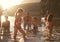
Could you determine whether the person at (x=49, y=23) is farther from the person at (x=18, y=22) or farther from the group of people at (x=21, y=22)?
the person at (x=18, y=22)

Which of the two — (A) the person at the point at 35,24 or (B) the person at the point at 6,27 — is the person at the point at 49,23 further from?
(B) the person at the point at 6,27

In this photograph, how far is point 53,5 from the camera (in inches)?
69.4

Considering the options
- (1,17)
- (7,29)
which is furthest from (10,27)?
(1,17)

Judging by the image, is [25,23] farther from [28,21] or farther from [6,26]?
[6,26]

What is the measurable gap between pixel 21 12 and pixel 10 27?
0.77 feet

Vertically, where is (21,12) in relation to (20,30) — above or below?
above

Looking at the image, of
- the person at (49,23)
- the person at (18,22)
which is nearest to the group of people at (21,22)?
the person at (18,22)

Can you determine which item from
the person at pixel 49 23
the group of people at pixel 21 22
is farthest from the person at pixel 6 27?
the person at pixel 49 23

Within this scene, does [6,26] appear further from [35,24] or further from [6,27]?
[35,24]

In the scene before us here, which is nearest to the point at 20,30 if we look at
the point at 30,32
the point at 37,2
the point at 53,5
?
the point at 30,32

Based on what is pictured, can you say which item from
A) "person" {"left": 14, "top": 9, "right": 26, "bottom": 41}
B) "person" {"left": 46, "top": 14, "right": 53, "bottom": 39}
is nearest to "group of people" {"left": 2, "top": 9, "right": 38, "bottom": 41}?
"person" {"left": 14, "top": 9, "right": 26, "bottom": 41}

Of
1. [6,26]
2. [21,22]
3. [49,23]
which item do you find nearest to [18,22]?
[21,22]

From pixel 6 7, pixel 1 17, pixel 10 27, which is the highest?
pixel 6 7

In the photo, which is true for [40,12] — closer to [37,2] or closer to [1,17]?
[37,2]
